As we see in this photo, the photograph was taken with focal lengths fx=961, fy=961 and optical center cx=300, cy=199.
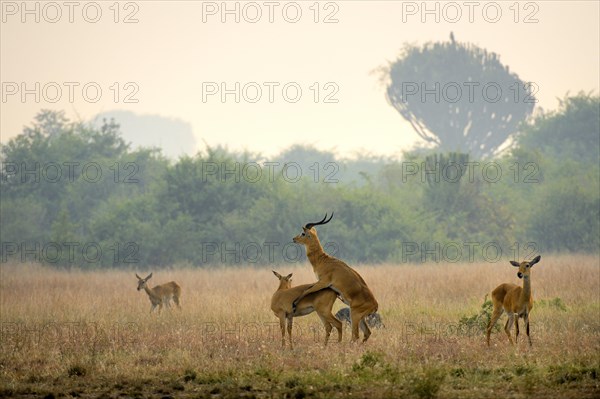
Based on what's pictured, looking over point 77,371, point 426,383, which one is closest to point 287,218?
point 77,371

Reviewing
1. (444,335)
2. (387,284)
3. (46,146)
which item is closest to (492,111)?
(46,146)

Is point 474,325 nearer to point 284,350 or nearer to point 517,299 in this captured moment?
point 517,299

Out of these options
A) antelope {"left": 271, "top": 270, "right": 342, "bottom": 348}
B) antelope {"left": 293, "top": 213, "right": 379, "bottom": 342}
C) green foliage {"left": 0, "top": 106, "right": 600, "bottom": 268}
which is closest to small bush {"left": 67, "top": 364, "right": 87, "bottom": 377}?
antelope {"left": 271, "top": 270, "right": 342, "bottom": 348}

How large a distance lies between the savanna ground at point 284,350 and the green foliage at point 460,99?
5290 centimetres

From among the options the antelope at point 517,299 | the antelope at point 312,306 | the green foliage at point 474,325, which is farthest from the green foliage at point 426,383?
the green foliage at point 474,325

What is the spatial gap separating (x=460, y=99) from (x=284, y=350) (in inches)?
2578

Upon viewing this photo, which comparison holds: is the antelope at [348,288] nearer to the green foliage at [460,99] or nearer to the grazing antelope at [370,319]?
the grazing antelope at [370,319]

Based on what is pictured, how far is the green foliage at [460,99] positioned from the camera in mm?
77188

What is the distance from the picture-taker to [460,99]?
255 ft

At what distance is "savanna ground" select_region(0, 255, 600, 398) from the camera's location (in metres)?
11.4

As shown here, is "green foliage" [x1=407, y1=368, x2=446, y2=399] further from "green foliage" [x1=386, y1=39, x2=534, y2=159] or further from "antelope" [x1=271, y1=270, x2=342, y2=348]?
"green foliage" [x1=386, y1=39, x2=534, y2=159]

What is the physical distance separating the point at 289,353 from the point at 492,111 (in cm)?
6631

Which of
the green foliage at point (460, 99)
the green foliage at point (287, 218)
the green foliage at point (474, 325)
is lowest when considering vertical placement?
the green foliage at point (474, 325)

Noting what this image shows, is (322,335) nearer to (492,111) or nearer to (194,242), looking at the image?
(194,242)
